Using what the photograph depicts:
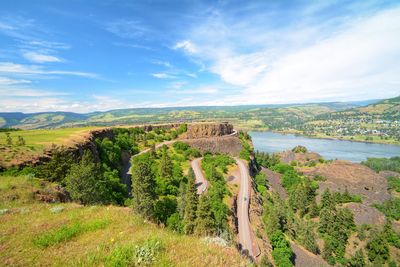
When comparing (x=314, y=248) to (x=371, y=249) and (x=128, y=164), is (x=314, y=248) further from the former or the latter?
(x=128, y=164)

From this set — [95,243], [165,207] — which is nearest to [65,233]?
[95,243]

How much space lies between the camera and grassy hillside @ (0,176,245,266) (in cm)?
516

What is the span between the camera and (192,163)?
6072cm

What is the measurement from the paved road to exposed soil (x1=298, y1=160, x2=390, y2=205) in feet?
136

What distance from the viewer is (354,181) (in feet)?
258

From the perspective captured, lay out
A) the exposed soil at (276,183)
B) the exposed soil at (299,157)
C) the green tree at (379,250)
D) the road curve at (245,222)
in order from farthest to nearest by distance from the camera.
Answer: the exposed soil at (299,157), the exposed soil at (276,183), the green tree at (379,250), the road curve at (245,222)

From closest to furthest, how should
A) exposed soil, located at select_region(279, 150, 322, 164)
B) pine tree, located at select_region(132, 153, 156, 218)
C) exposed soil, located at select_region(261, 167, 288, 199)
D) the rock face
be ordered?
1. pine tree, located at select_region(132, 153, 156, 218)
2. exposed soil, located at select_region(261, 167, 288, 199)
3. the rock face
4. exposed soil, located at select_region(279, 150, 322, 164)

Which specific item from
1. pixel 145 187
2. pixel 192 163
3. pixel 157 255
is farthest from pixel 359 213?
pixel 157 255

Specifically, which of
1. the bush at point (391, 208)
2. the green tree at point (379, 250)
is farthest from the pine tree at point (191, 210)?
the bush at point (391, 208)

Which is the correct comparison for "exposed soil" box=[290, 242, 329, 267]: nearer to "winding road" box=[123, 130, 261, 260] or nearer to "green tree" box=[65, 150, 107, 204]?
"winding road" box=[123, 130, 261, 260]

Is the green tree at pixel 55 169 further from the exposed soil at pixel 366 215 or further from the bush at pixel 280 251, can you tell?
the exposed soil at pixel 366 215

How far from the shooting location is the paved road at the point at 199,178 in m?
43.2

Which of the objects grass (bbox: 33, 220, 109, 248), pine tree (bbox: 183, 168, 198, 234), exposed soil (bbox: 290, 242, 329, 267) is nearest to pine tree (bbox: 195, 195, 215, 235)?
pine tree (bbox: 183, 168, 198, 234)

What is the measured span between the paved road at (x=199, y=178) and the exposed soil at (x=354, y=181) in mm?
41549
